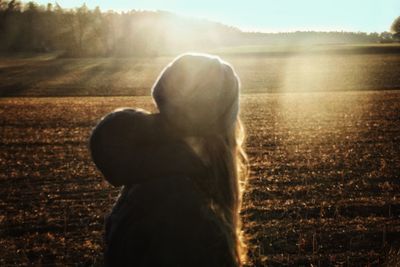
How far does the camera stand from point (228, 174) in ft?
6.98

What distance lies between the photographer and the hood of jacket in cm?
195

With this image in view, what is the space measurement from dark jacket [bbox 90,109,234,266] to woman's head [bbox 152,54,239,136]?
0.26 ft

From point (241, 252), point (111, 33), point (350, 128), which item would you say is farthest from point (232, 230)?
point (111, 33)

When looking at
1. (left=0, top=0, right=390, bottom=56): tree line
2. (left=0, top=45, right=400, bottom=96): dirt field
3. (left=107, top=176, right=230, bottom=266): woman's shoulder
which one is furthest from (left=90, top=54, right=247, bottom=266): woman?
(left=0, top=0, right=390, bottom=56): tree line

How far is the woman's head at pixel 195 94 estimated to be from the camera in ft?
6.44

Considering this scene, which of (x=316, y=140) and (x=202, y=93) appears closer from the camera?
(x=202, y=93)

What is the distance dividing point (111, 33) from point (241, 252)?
255 feet

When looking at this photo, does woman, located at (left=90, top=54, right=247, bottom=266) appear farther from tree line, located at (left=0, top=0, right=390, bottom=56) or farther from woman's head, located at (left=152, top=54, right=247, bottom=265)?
tree line, located at (left=0, top=0, right=390, bottom=56)

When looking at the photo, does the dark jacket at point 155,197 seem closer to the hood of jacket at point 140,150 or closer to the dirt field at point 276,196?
the hood of jacket at point 140,150

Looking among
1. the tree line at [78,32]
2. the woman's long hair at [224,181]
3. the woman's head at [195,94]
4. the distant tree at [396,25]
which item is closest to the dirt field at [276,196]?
the woman's long hair at [224,181]

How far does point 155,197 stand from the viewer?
1.93 meters

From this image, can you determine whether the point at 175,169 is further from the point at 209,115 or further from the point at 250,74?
the point at 250,74

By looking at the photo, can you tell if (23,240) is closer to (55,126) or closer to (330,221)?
(330,221)

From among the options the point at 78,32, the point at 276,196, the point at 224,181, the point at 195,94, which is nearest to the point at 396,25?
the point at 78,32
